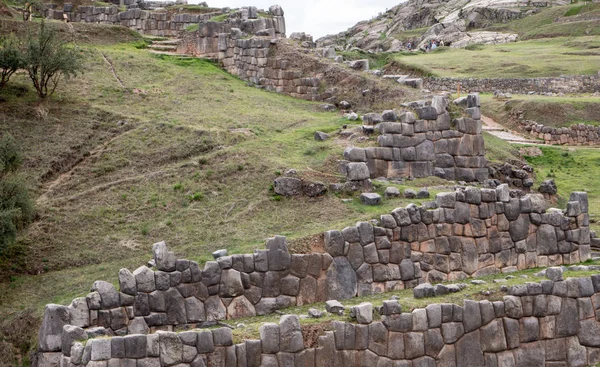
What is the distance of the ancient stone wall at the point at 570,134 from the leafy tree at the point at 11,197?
24.2m

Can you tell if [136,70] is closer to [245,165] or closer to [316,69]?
[316,69]

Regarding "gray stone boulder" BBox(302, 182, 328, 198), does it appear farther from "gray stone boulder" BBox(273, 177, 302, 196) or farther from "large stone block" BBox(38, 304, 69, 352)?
"large stone block" BBox(38, 304, 69, 352)

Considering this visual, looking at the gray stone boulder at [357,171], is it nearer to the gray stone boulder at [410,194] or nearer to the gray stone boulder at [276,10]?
the gray stone boulder at [410,194]

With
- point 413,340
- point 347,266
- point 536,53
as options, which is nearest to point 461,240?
point 347,266

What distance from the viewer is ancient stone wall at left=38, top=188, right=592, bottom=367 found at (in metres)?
24.2

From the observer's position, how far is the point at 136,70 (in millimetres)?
43875

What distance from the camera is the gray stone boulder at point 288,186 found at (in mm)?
30750

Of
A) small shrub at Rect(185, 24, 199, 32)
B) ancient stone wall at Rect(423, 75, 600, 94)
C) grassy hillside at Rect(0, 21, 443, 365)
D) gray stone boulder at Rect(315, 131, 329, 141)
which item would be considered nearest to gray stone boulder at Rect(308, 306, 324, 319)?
grassy hillside at Rect(0, 21, 443, 365)

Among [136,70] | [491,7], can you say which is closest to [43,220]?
[136,70]

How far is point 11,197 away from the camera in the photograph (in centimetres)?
2956

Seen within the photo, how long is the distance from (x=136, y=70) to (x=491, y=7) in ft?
205

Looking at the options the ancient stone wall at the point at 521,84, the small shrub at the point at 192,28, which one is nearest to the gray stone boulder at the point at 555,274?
the small shrub at the point at 192,28

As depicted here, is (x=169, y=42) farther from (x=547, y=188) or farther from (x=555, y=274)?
(x=555, y=274)

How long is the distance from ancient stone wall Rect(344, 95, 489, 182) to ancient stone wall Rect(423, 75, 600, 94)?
24.7m
